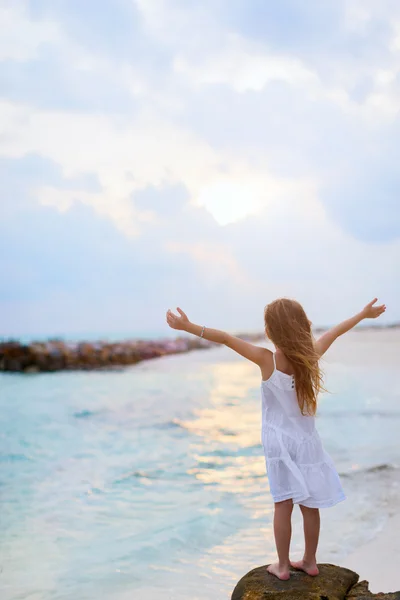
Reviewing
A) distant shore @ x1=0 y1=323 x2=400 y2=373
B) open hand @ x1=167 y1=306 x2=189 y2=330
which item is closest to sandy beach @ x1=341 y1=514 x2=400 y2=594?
open hand @ x1=167 y1=306 x2=189 y2=330

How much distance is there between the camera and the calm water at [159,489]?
4.49 metres

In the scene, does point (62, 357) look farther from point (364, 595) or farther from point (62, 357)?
point (364, 595)

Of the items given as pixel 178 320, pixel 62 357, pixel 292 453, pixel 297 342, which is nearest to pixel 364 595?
pixel 292 453

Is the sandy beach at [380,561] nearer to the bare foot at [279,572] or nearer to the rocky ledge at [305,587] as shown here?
the rocky ledge at [305,587]

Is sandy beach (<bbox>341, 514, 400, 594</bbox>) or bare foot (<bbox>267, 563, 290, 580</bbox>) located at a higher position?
bare foot (<bbox>267, 563, 290, 580</bbox>)

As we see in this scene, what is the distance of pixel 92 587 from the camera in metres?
4.23

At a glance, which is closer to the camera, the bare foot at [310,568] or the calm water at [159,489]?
the bare foot at [310,568]

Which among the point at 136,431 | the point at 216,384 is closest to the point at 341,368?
the point at 216,384

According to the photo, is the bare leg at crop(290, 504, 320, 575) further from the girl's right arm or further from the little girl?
the girl's right arm

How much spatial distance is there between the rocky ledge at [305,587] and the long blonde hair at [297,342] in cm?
77

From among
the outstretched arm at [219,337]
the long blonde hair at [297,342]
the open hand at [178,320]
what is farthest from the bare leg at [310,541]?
the open hand at [178,320]

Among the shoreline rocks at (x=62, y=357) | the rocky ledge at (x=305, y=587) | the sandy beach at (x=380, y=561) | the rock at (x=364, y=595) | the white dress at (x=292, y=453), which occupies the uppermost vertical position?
the shoreline rocks at (x=62, y=357)

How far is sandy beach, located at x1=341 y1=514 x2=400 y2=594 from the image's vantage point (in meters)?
3.80

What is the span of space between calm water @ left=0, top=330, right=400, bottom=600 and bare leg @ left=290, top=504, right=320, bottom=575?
2.54 feet
